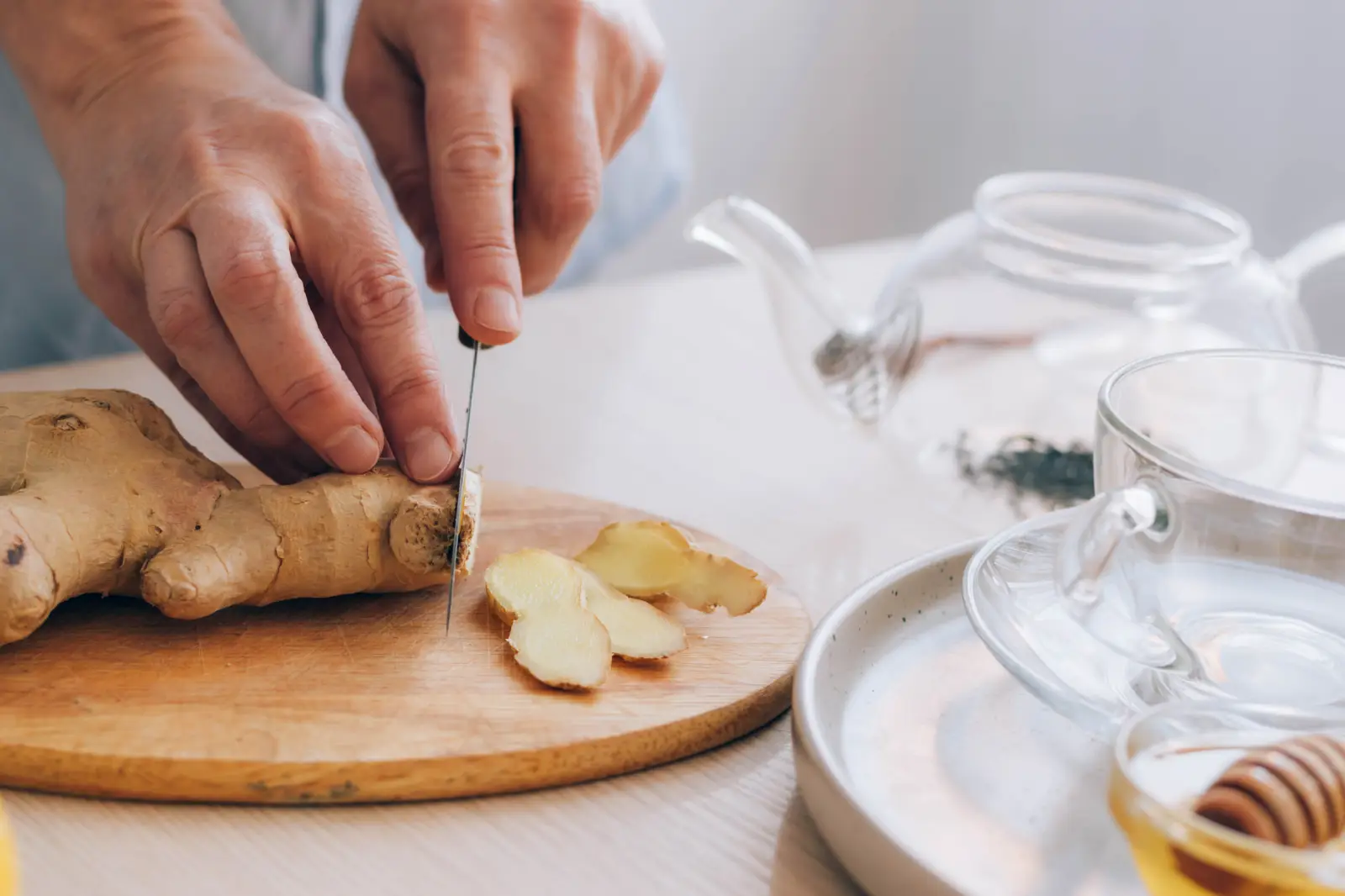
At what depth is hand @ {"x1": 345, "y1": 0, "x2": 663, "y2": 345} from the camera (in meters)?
0.73

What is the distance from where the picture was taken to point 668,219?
8.43 ft

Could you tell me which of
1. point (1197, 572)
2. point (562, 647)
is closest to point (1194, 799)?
point (1197, 572)

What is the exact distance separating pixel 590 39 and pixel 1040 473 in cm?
38

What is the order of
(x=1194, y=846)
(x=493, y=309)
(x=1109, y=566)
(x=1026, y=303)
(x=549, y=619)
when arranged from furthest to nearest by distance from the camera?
(x=1026, y=303), (x=493, y=309), (x=549, y=619), (x=1109, y=566), (x=1194, y=846)

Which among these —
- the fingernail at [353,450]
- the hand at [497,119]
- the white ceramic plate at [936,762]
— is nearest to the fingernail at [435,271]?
the hand at [497,119]

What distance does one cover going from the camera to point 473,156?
730mm

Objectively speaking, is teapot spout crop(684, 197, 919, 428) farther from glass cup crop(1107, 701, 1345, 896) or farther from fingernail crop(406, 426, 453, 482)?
glass cup crop(1107, 701, 1345, 896)

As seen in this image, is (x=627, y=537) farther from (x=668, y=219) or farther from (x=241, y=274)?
(x=668, y=219)

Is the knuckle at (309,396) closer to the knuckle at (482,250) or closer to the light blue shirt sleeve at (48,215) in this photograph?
the knuckle at (482,250)

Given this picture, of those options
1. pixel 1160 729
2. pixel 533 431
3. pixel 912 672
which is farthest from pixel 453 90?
pixel 1160 729

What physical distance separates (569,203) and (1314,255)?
48 centimetres

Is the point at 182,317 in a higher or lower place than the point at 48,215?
higher

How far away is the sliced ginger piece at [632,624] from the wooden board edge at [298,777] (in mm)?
72

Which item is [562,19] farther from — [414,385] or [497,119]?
[414,385]
